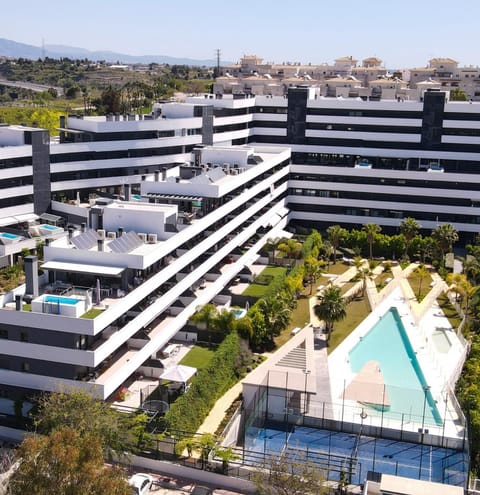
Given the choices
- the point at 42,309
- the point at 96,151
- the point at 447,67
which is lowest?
the point at 42,309

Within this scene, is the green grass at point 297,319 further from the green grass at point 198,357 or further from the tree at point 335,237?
the tree at point 335,237

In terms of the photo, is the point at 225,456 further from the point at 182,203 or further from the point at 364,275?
the point at 364,275

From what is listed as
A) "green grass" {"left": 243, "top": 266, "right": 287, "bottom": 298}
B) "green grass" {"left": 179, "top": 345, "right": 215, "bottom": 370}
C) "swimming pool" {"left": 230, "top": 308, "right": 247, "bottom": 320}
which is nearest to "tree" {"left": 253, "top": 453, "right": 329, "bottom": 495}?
"green grass" {"left": 179, "top": 345, "right": 215, "bottom": 370}

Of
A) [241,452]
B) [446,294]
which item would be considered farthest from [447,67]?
[241,452]

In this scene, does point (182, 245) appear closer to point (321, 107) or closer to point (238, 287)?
point (238, 287)

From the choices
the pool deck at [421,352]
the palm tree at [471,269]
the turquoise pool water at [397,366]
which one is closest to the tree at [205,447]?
the pool deck at [421,352]

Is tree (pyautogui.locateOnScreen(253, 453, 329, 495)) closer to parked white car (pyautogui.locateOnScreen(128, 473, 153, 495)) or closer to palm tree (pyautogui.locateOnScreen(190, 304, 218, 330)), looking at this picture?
parked white car (pyautogui.locateOnScreen(128, 473, 153, 495))

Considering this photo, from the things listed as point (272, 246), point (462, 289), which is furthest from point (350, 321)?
point (272, 246)
